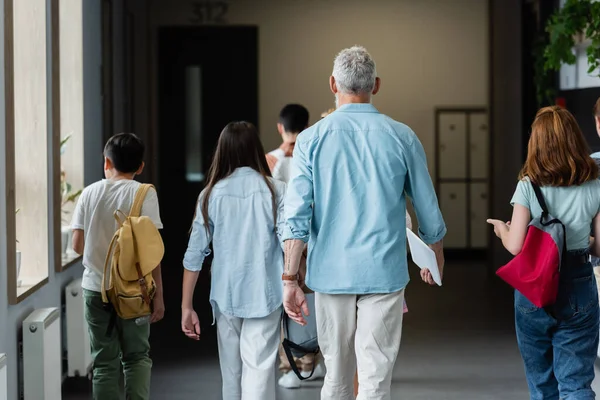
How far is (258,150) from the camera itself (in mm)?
3699

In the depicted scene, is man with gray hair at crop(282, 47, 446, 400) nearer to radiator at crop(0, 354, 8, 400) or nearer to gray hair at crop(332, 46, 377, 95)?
gray hair at crop(332, 46, 377, 95)

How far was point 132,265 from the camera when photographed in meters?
3.69

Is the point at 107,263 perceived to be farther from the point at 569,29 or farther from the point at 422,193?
the point at 569,29

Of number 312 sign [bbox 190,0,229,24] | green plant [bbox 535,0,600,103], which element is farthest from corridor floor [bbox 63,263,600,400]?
number 312 sign [bbox 190,0,229,24]

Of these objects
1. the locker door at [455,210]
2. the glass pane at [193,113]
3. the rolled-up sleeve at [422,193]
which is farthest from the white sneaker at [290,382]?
the glass pane at [193,113]

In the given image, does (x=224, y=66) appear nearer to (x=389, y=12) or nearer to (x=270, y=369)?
(x=389, y=12)

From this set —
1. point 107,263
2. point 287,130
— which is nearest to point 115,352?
point 107,263

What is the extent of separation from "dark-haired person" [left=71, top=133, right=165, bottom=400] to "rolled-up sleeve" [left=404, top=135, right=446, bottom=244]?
48.2 inches

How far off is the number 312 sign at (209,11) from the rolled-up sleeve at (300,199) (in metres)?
8.05

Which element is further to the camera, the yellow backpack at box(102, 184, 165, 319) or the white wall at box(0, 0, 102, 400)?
the white wall at box(0, 0, 102, 400)

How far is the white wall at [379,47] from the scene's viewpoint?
429 inches

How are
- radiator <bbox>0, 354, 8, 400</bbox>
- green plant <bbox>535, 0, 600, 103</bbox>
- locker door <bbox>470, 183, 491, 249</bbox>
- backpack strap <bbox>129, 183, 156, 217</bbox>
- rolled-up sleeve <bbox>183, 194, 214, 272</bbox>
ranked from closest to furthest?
radiator <bbox>0, 354, 8, 400</bbox> < rolled-up sleeve <bbox>183, 194, 214, 272</bbox> < backpack strap <bbox>129, 183, 156, 217</bbox> < green plant <bbox>535, 0, 600, 103</bbox> < locker door <bbox>470, 183, 491, 249</bbox>

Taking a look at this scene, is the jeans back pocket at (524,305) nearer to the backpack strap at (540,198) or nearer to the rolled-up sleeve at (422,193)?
the backpack strap at (540,198)

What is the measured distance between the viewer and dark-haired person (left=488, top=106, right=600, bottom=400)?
3.30m
